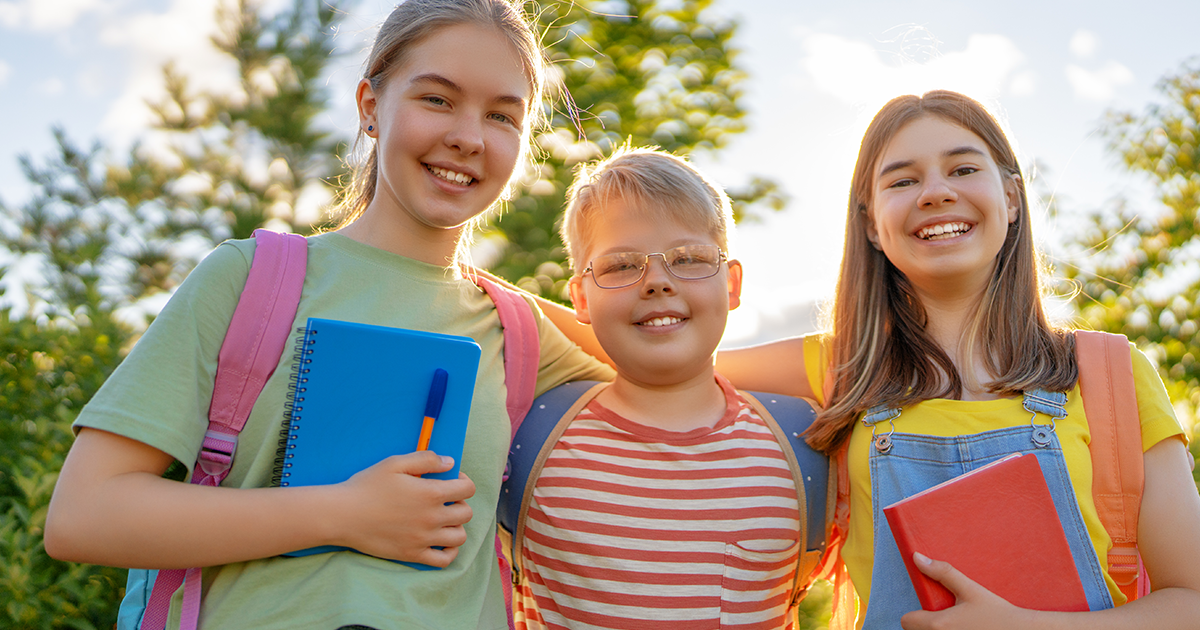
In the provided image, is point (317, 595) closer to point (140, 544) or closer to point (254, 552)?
point (254, 552)

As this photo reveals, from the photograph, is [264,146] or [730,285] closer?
[730,285]

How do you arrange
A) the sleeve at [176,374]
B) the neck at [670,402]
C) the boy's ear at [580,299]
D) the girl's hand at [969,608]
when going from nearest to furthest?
the sleeve at [176,374], the girl's hand at [969,608], the neck at [670,402], the boy's ear at [580,299]

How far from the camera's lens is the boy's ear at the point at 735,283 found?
2.35 m

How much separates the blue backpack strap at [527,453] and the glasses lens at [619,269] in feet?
1.08

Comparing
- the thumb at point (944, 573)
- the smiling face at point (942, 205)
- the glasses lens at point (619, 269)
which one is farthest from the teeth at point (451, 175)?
the thumb at point (944, 573)

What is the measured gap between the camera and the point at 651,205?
2.22m

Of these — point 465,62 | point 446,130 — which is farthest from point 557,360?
point 465,62

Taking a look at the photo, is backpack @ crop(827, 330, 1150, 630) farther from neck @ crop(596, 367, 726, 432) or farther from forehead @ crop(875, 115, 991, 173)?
neck @ crop(596, 367, 726, 432)

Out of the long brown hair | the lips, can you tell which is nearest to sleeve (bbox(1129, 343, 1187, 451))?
the long brown hair

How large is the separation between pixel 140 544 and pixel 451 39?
4.03 ft

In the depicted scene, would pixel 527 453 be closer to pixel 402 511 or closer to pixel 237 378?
pixel 402 511

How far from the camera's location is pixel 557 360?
91.5 inches

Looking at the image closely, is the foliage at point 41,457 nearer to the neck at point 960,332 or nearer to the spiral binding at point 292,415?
the spiral binding at point 292,415

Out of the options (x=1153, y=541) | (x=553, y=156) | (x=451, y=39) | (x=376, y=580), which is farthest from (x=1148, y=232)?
(x=376, y=580)
